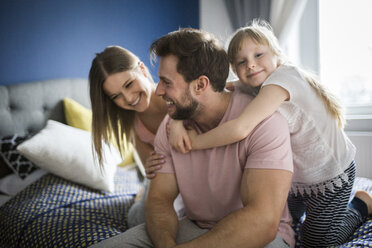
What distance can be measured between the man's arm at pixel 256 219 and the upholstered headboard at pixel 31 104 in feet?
5.93

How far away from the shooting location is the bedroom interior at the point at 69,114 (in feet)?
5.43

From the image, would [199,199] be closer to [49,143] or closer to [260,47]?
[260,47]

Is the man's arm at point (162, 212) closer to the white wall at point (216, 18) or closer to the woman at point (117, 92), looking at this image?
the woman at point (117, 92)

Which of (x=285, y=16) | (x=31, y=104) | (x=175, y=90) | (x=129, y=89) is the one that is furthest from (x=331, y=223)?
(x=31, y=104)

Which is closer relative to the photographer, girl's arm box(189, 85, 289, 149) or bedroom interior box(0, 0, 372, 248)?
girl's arm box(189, 85, 289, 149)

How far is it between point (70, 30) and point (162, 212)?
2.09 meters

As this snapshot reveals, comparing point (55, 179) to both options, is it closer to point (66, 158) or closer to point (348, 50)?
point (66, 158)

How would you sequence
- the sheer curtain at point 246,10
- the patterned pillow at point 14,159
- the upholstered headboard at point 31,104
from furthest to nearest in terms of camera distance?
the sheer curtain at point 246,10 < the upholstered headboard at point 31,104 < the patterned pillow at point 14,159

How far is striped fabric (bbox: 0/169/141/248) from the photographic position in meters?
1.46

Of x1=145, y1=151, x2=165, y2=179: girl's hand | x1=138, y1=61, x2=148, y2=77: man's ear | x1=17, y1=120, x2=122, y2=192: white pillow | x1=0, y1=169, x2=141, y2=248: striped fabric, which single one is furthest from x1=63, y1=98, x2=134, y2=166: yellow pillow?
x1=145, y1=151, x2=165, y2=179: girl's hand

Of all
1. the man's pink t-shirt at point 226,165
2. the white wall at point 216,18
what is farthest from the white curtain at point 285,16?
the man's pink t-shirt at point 226,165

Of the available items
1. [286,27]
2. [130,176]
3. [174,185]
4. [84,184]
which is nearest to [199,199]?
[174,185]

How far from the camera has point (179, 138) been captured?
50.1 inches

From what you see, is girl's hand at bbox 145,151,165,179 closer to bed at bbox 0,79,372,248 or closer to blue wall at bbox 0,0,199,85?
bed at bbox 0,79,372,248
